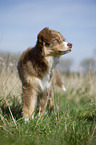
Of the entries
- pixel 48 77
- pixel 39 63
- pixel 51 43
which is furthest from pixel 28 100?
pixel 51 43

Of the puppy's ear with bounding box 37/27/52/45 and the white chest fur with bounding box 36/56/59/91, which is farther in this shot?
the white chest fur with bounding box 36/56/59/91

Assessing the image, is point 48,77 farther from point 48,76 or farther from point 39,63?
point 39,63

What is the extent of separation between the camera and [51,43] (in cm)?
296

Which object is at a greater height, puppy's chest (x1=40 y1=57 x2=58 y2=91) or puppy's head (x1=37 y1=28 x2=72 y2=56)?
puppy's head (x1=37 y1=28 x2=72 y2=56)

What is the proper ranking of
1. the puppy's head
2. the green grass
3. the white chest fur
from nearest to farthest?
the green grass, the puppy's head, the white chest fur

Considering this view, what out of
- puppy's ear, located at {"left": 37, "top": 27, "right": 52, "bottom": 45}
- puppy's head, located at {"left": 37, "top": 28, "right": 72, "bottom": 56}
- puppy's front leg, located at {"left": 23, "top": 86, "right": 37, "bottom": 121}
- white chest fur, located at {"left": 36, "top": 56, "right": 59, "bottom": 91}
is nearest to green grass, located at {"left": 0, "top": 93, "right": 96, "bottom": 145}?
puppy's front leg, located at {"left": 23, "top": 86, "right": 37, "bottom": 121}

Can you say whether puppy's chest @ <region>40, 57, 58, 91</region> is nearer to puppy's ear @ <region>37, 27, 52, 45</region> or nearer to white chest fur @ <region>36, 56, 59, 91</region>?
white chest fur @ <region>36, 56, 59, 91</region>

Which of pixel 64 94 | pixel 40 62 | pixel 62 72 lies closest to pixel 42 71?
pixel 40 62

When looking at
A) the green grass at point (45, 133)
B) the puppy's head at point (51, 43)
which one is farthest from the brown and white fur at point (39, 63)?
the green grass at point (45, 133)

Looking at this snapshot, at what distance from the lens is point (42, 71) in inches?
117

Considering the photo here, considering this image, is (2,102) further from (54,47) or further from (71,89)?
(71,89)

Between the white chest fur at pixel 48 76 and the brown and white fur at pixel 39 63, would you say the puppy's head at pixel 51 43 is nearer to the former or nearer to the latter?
the brown and white fur at pixel 39 63

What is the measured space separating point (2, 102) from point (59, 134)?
5.26 ft

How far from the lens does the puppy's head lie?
9.48ft
